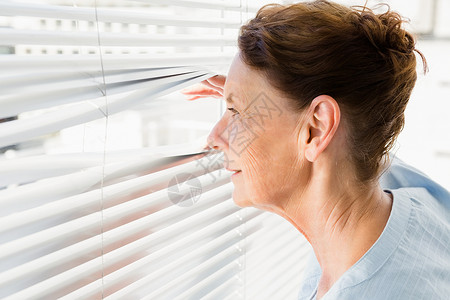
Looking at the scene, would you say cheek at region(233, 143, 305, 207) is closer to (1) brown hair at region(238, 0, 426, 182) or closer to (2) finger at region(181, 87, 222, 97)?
(1) brown hair at region(238, 0, 426, 182)

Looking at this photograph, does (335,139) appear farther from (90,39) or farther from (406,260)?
(90,39)

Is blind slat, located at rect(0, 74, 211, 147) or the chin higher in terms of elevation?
blind slat, located at rect(0, 74, 211, 147)

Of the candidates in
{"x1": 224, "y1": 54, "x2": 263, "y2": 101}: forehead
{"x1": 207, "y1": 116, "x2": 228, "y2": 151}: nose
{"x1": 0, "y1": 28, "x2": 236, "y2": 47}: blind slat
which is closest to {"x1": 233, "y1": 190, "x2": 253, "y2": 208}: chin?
{"x1": 207, "y1": 116, "x2": 228, "y2": 151}: nose

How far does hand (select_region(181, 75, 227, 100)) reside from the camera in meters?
1.27

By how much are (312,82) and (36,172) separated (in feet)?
1.70

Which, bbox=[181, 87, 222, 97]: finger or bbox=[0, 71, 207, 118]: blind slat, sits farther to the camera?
bbox=[181, 87, 222, 97]: finger

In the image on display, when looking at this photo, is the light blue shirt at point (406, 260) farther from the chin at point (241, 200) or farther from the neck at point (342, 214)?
the chin at point (241, 200)

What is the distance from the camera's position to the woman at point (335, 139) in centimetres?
99

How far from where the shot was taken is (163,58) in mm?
1053

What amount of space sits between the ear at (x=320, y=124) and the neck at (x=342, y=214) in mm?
68

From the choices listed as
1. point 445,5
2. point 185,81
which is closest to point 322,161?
point 185,81

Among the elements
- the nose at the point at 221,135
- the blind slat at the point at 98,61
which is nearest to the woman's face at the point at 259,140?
the nose at the point at 221,135

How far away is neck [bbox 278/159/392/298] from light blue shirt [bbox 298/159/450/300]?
0.12ft

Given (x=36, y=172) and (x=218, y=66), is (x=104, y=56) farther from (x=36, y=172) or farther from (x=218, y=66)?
(x=218, y=66)
